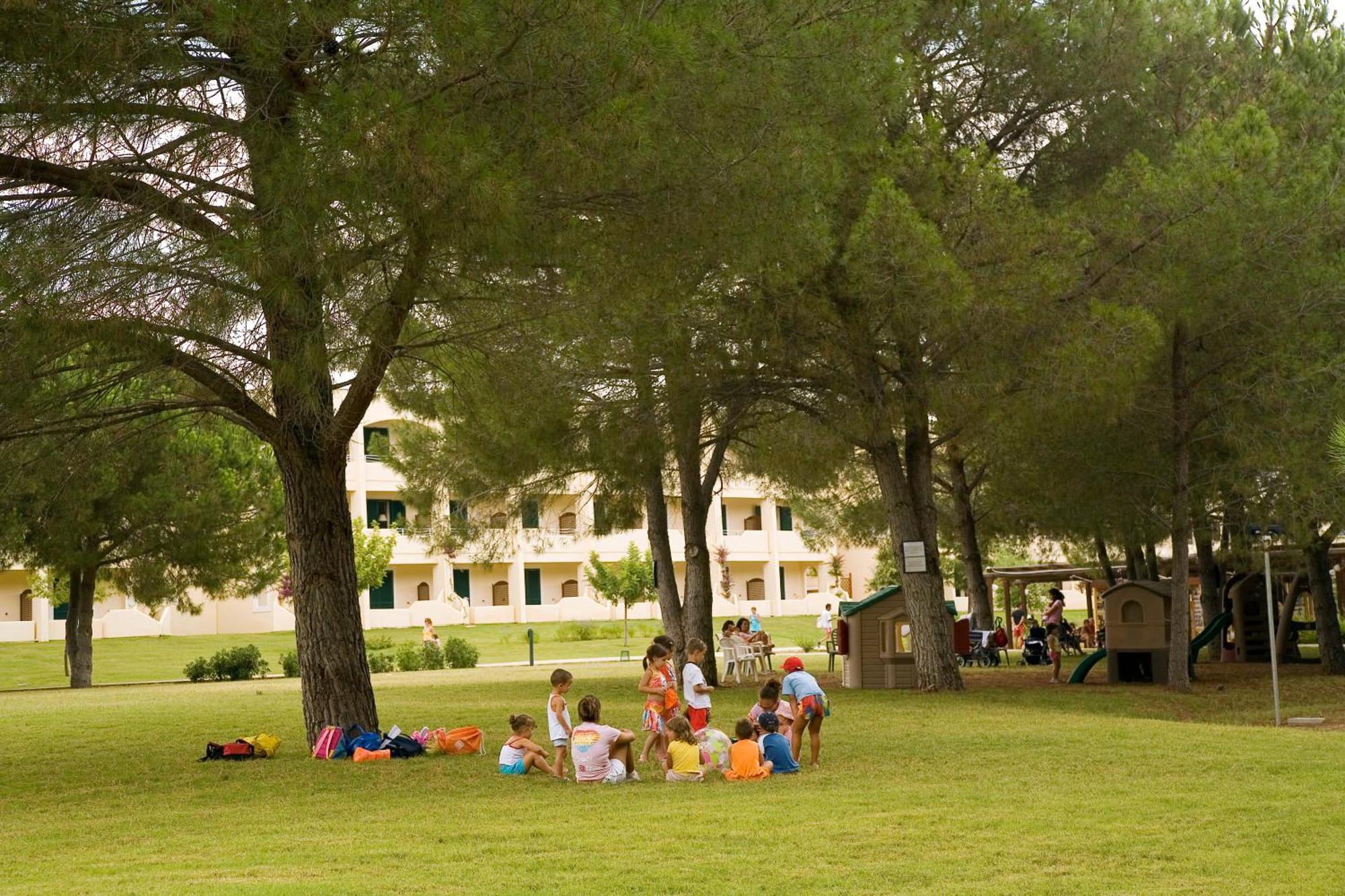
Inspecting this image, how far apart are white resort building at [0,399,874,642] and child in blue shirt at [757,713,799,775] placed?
3214cm

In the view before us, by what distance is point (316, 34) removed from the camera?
363 inches

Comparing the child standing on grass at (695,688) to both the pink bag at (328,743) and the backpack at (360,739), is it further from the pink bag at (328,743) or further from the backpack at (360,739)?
the pink bag at (328,743)

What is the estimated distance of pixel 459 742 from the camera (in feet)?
42.0

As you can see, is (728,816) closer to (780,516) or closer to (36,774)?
(36,774)

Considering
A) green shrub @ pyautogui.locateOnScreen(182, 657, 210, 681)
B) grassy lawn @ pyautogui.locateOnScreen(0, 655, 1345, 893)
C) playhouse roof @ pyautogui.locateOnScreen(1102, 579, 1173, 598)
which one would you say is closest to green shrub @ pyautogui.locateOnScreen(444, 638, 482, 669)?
green shrub @ pyautogui.locateOnScreen(182, 657, 210, 681)

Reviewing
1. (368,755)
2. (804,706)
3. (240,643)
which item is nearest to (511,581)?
(240,643)

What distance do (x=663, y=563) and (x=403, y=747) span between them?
938 cm

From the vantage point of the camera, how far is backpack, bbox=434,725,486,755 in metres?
12.7

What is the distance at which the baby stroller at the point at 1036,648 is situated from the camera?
93.7ft

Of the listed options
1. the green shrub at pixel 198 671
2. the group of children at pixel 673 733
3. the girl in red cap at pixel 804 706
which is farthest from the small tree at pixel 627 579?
the girl in red cap at pixel 804 706

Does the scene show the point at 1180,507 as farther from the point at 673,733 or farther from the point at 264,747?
the point at 264,747

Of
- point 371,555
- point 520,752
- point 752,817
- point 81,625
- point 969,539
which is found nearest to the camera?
point 752,817

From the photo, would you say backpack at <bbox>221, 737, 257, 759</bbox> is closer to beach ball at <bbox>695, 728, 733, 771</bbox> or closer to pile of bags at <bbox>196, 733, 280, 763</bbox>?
pile of bags at <bbox>196, 733, 280, 763</bbox>

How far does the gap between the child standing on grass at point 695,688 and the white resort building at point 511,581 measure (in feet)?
101
